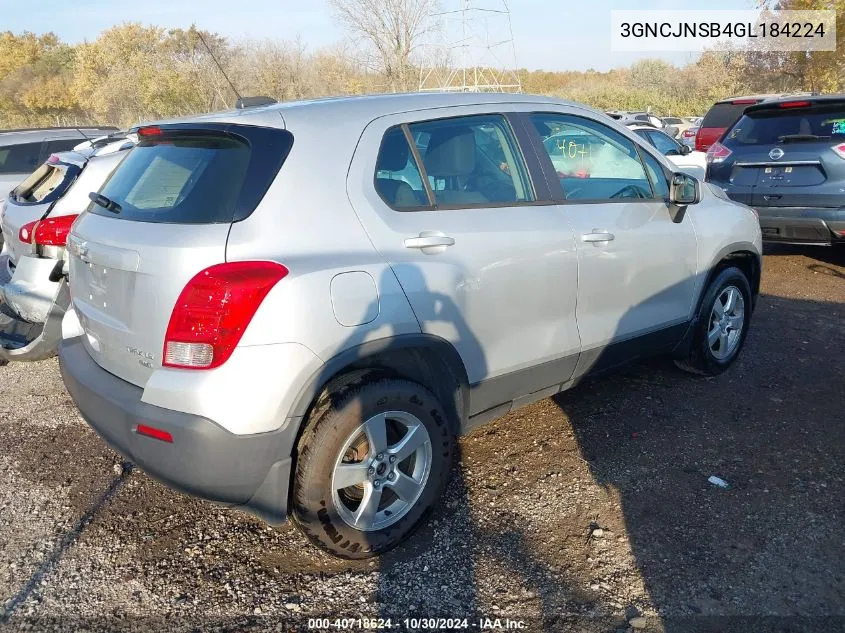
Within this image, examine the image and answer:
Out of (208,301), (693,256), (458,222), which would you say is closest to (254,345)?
(208,301)

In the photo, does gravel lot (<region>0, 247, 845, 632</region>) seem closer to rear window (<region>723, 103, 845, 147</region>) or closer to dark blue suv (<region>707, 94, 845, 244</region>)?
dark blue suv (<region>707, 94, 845, 244</region>)

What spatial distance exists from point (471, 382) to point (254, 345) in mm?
1115

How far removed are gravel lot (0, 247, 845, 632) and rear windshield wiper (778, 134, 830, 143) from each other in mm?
3293

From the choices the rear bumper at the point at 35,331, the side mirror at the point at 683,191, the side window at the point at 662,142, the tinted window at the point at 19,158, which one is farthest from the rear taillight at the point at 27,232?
the side window at the point at 662,142

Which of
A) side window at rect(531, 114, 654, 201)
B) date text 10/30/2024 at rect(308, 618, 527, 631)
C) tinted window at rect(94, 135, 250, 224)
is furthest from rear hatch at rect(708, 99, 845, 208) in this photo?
tinted window at rect(94, 135, 250, 224)

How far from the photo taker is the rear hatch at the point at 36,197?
16.1 feet

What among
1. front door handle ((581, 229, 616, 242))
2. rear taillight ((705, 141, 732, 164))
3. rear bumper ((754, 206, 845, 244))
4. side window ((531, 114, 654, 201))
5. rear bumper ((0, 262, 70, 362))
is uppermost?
side window ((531, 114, 654, 201))

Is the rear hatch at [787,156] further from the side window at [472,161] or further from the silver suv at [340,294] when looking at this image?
the side window at [472,161]

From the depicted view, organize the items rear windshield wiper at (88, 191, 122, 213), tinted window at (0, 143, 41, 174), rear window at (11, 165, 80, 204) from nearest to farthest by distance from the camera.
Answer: rear windshield wiper at (88, 191, 122, 213) < rear window at (11, 165, 80, 204) < tinted window at (0, 143, 41, 174)

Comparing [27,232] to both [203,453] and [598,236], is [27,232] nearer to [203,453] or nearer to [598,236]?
[203,453]

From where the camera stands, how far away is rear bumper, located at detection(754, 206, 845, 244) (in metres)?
6.39

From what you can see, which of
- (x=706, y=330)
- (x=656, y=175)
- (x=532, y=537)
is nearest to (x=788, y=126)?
(x=706, y=330)

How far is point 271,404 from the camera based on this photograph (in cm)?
247

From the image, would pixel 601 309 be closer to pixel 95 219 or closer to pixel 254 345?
pixel 254 345
